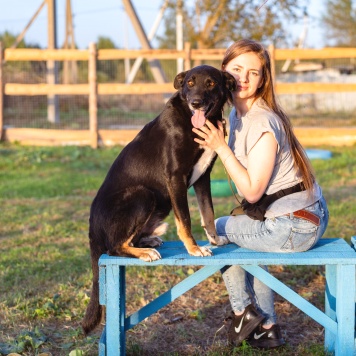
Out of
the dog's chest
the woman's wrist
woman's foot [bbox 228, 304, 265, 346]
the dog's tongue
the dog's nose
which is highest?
the dog's nose

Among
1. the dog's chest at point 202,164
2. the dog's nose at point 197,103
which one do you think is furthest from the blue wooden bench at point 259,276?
the dog's nose at point 197,103

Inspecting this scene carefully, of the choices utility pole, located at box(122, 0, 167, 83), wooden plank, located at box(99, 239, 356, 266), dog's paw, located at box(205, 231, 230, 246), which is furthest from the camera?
utility pole, located at box(122, 0, 167, 83)

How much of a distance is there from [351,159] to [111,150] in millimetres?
4030

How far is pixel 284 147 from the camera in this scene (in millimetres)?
3143

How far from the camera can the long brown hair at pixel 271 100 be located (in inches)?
125

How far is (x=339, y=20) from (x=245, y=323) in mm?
36618

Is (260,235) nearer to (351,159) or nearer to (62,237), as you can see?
(62,237)

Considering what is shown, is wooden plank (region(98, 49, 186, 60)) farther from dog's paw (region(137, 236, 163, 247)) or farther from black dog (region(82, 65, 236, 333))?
dog's paw (region(137, 236, 163, 247))

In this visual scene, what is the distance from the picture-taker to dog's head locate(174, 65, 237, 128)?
10.3 ft

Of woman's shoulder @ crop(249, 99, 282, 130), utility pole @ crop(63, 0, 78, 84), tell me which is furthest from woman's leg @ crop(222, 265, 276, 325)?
utility pole @ crop(63, 0, 78, 84)

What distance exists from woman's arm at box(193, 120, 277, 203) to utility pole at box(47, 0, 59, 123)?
9919 mm

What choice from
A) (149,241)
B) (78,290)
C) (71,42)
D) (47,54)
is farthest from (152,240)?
(71,42)

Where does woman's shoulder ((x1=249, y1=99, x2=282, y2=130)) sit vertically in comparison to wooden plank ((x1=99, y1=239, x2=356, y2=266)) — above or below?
above

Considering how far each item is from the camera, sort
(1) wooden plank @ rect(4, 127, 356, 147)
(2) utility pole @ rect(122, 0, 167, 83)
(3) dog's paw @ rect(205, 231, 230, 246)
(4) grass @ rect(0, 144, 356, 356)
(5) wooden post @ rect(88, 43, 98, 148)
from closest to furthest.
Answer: (3) dog's paw @ rect(205, 231, 230, 246), (4) grass @ rect(0, 144, 356, 356), (5) wooden post @ rect(88, 43, 98, 148), (1) wooden plank @ rect(4, 127, 356, 147), (2) utility pole @ rect(122, 0, 167, 83)
